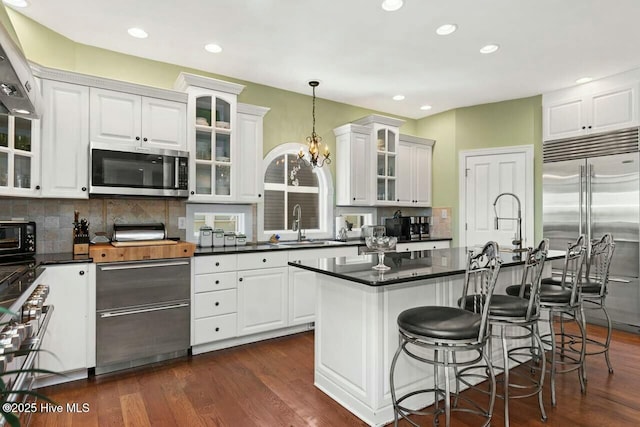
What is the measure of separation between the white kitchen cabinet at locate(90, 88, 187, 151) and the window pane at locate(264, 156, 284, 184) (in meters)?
1.27

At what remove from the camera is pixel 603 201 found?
13.8 ft

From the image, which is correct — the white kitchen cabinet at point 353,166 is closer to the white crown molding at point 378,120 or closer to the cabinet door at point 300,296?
the white crown molding at point 378,120

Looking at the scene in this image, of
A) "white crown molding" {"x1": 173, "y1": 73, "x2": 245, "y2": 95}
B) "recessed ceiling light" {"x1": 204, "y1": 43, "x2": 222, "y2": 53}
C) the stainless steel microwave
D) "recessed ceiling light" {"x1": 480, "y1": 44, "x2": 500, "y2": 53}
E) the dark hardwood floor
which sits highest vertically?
"recessed ceiling light" {"x1": 480, "y1": 44, "x2": 500, "y2": 53}

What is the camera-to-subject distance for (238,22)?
121 inches

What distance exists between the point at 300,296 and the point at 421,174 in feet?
9.74

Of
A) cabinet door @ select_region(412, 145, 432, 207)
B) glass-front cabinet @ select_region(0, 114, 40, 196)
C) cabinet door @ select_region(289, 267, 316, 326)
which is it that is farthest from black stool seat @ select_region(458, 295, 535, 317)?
cabinet door @ select_region(412, 145, 432, 207)

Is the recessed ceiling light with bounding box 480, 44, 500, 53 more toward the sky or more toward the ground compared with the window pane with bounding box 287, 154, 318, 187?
more toward the sky

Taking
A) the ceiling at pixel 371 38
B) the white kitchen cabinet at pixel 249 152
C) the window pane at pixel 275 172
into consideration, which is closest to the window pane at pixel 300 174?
the window pane at pixel 275 172

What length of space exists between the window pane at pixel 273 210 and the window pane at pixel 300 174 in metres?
0.28

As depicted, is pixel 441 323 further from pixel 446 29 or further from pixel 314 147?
pixel 314 147

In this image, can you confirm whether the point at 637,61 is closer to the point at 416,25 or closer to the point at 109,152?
the point at 416,25

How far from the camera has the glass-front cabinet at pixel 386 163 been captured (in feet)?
16.9

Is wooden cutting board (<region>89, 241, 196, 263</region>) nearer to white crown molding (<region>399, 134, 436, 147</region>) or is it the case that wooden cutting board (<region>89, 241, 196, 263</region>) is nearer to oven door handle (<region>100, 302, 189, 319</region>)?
oven door handle (<region>100, 302, 189, 319</region>)

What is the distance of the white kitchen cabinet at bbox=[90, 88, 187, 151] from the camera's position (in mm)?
3188
